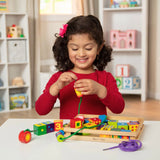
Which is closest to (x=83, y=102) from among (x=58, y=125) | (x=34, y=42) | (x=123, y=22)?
(x=58, y=125)

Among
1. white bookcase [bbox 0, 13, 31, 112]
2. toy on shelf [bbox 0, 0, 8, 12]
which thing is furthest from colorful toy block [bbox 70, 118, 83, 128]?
toy on shelf [bbox 0, 0, 8, 12]

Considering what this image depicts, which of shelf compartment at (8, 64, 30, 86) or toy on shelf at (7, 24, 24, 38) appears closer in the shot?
toy on shelf at (7, 24, 24, 38)

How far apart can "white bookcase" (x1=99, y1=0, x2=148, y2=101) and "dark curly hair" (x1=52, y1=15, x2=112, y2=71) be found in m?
2.36

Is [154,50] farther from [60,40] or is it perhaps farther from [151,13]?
[60,40]

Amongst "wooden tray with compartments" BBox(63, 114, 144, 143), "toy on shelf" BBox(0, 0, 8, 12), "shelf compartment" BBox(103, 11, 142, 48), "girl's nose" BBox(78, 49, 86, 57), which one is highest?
"toy on shelf" BBox(0, 0, 8, 12)

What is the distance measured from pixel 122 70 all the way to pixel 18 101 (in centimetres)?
148

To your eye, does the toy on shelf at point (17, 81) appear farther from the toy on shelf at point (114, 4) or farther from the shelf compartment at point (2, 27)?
the toy on shelf at point (114, 4)

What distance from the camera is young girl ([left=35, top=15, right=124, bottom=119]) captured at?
1.21m

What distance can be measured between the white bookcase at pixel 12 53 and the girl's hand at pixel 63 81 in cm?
238

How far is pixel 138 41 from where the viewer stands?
4.05m

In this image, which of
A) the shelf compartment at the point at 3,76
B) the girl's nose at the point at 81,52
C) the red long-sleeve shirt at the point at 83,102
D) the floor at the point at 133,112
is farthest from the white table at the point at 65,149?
the shelf compartment at the point at 3,76

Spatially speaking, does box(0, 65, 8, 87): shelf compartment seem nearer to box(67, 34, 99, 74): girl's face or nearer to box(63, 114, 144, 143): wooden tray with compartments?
box(67, 34, 99, 74): girl's face

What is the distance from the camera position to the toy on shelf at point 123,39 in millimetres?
3916

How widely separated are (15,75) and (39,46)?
0.52m
